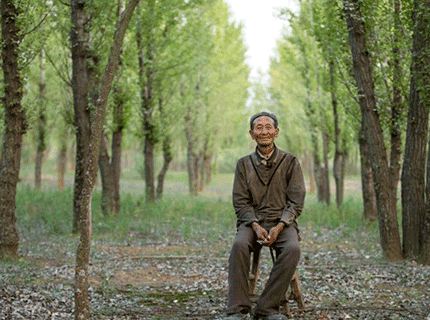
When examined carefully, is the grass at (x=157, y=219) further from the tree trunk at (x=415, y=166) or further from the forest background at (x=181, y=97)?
the tree trunk at (x=415, y=166)

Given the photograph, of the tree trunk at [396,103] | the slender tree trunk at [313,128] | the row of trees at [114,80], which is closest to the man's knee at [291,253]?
the row of trees at [114,80]

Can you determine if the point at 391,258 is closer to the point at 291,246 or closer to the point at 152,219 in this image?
the point at 291,246


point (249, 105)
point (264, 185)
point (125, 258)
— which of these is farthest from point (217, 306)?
point (249, 105)

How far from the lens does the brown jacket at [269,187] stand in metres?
5.11

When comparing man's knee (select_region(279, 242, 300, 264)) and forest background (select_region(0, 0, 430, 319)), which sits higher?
forest background (select_region(0, 0, 430, 319))

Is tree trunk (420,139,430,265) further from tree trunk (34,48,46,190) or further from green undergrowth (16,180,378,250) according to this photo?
tree trunk (34,48,46,190)

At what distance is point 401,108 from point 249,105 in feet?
90.2

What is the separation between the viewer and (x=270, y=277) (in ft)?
15.3

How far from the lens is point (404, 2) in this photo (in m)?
7.36

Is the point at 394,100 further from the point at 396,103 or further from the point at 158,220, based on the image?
the point at 158,220

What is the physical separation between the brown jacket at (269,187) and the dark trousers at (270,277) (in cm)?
34

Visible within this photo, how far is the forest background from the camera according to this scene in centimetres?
720

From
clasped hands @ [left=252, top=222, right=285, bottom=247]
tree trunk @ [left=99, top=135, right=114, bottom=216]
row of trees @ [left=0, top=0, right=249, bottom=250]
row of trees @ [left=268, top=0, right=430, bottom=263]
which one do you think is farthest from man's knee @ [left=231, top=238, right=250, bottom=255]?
tree trunk @ [left=99, top=135, right=114, bottom=216]

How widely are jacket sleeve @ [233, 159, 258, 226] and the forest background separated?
164cm
